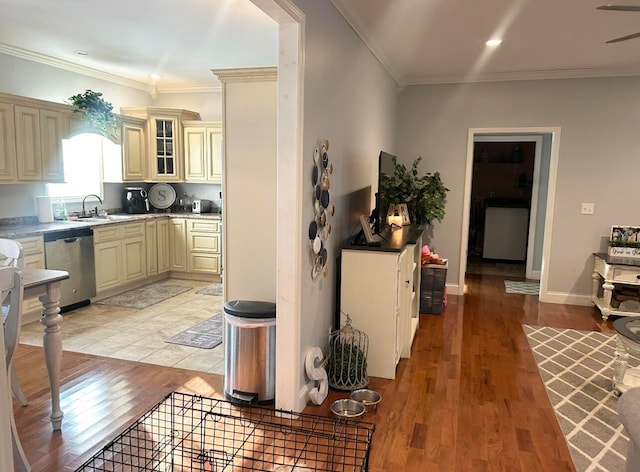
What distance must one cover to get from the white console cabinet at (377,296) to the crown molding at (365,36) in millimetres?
1587

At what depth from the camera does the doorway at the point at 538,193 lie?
548cm

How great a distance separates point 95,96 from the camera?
17.7ft

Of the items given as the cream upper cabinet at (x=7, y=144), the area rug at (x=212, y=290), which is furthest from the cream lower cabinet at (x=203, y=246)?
the cream upper cabinet at (x=7, y=144)

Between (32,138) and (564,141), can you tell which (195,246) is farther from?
(564,141)

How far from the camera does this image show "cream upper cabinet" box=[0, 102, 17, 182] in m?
4.43

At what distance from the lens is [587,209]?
5.43m

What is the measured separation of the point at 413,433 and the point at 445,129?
157 inches

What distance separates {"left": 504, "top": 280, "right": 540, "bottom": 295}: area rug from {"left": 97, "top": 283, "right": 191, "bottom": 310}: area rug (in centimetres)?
412

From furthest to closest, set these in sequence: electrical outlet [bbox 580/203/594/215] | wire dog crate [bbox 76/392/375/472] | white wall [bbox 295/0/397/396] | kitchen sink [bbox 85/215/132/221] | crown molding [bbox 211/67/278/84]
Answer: kitchen sink [bbox 85/215/132/221], electrical outlet [bbox 580/203/594/215], crown molding [bbox 211/67/278/84], white wall [bbox 295/0/397/396], wire dog crate [bbox 76/392/375/472]

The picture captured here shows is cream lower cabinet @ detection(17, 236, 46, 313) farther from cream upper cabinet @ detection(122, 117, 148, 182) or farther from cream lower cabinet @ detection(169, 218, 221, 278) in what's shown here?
cream lower cabinet @ detection(169, 218, 221, 278)

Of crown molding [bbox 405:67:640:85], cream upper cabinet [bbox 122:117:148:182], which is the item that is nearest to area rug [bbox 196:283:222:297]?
cream upper cabinet [bbox 122:117:148:182]

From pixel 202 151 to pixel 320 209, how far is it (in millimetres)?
3931

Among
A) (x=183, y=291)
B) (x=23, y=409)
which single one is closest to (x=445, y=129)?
(x=183, y=291)

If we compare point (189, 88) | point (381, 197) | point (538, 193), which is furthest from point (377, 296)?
point (189, 88)
